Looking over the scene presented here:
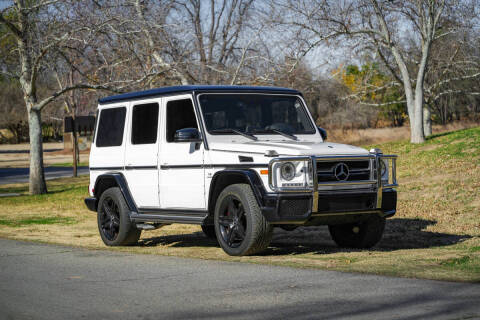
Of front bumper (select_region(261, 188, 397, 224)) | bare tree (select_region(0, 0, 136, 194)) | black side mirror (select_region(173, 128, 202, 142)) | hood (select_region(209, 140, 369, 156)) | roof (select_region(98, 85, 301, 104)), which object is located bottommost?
front bumper (select_region(261, 188, 397, 224))

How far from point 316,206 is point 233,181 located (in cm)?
119

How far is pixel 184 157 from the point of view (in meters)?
10.1

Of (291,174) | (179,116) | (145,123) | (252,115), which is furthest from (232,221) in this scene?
(145,123)

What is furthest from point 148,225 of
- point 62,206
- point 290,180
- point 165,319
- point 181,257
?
point 62,206

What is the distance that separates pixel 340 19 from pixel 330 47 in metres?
1.04

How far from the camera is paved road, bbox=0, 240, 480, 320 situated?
6.11 meters

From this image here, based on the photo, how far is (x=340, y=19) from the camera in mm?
25984

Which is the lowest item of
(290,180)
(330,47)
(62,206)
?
(62,206)

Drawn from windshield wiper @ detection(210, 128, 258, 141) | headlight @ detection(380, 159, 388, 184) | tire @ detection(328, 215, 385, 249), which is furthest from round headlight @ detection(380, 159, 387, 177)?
windshield wiper @ detection(210, 128, 258, 141)

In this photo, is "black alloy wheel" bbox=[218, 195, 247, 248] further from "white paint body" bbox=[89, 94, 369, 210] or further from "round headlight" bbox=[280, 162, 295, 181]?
"round headlight" bbox=[280, 162, 295, 181]

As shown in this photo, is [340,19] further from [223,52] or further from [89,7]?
[89,7]

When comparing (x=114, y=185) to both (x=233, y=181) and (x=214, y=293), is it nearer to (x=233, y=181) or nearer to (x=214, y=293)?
(x=233, y=181)

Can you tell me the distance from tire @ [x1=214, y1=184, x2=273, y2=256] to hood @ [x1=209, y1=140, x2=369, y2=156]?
47 centimetres

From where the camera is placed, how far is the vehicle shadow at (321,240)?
1094cm
